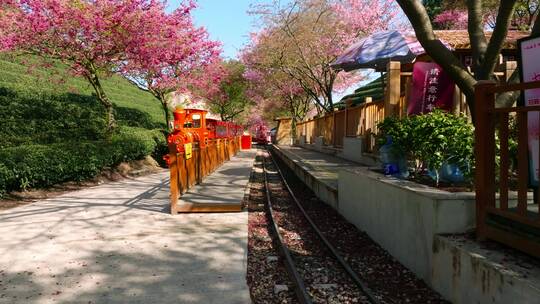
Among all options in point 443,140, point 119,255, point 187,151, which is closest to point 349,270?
point 443,140

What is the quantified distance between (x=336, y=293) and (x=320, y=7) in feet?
68.2

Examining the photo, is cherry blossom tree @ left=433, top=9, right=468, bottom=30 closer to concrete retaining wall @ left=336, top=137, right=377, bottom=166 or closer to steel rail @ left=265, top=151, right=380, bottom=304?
concrete retaining wall @ left=336, top=137, right=377, bottom=166

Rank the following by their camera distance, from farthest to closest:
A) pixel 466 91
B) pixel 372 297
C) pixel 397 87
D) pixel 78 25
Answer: pixel 78 25
pixel 397 87
pixel 466 91
pixel 372 297

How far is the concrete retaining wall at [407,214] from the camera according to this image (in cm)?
445

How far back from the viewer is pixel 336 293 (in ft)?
15.9

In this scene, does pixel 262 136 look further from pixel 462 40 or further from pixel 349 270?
pixel 349 270

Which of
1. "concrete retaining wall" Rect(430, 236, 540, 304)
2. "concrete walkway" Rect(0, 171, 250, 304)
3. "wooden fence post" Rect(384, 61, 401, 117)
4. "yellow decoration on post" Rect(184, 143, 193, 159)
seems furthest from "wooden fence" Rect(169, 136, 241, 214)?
"concrete retaining wall" Rect(430, 236, 540, 304)

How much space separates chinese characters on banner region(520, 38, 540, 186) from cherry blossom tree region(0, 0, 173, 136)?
12.4m

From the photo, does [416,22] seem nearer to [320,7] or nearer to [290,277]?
[290,277]

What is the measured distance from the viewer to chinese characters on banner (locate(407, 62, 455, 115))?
839 cm

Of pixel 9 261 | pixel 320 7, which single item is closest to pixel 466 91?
pixel 9 261

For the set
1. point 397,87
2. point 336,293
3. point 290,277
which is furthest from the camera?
point 397,87

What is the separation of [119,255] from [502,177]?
4427 millimetres

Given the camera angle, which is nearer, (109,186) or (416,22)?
(416,22)
